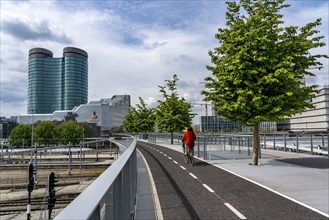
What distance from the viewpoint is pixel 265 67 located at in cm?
1484

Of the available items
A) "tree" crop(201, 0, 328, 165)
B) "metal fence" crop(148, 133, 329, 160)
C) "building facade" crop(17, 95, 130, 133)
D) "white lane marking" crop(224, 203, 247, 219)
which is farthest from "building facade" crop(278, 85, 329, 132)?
"white lane marking" crop(224, 203, 247, 219)

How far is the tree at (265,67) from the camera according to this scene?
47.2ft

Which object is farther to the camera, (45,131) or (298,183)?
(45,131)

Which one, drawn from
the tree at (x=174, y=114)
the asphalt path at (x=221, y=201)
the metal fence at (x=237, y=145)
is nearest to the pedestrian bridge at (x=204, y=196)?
the asphalt path at (x=221, y=201)

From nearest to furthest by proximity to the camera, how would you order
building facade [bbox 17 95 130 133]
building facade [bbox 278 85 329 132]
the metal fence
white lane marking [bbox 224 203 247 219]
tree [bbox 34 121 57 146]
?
white lane marking [bbox 224 203 247 219]
the metal fence
tree [bbox 34 121 57 146]
building facade [bbox 278 85 329 132]
building facade [bbox 17 95 130 133]

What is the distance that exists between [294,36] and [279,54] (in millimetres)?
1371

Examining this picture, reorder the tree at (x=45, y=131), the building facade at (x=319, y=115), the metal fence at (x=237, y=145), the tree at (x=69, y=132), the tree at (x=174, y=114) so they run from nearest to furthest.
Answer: the metal fence at (x=237, y=145) < the tree at (x=174, y=114) < the tree at (x=45, y=131) < the tree at (x=69, y=132) < the building facade at (x=319, y=115)

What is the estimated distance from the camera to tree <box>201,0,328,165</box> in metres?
14.4

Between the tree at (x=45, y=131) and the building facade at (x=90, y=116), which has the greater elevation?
the building facade at (x=90, y=116)

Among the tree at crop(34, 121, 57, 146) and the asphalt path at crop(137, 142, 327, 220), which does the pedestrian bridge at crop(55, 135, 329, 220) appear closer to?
the asphalt path at crop(137, 142, 327, 220)

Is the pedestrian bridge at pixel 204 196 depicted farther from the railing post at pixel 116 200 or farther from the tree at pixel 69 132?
the tree at pixel 69 132

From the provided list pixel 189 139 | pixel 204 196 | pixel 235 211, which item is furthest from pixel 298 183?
pixel 189 139

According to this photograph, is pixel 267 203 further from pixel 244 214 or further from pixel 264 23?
pixel 264 23

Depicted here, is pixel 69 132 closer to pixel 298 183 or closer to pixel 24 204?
pixel 24 204
